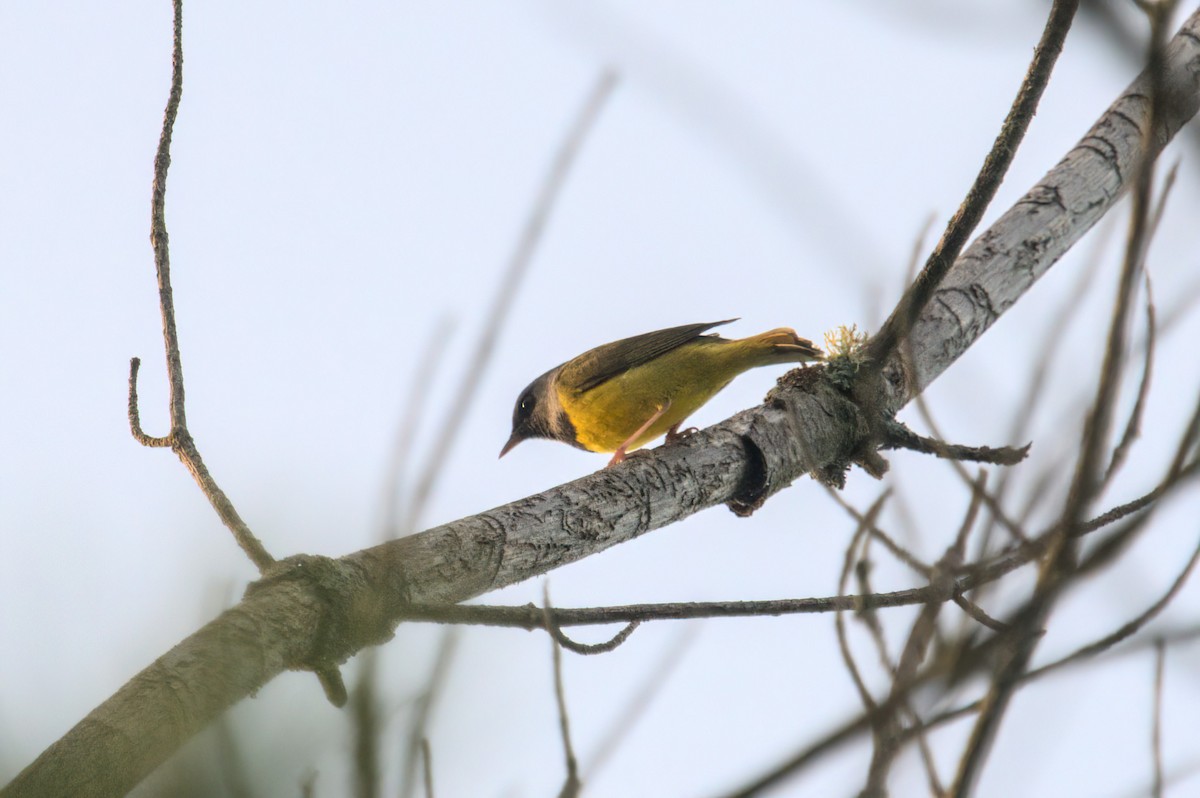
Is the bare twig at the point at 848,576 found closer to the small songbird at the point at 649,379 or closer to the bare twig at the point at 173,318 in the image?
the bare twig at the point at 173,318

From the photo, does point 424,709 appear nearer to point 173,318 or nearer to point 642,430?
point 173,318

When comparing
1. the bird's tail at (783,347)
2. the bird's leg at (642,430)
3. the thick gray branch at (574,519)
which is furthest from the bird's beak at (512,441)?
the thick gray branch at (574,519)

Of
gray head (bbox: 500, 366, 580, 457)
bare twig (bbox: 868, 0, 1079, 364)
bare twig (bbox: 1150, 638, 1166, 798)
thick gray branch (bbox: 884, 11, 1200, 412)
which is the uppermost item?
gray head (bbox: 500, 366, 580, 457)

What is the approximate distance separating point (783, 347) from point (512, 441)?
10.4ft

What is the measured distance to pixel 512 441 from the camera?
8.12 metres

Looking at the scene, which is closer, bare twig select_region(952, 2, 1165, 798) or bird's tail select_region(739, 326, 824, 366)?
bare twig select_region(952, 2, 1165, 798)

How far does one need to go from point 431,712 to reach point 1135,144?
4211 mm

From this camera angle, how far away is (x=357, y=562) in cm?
245

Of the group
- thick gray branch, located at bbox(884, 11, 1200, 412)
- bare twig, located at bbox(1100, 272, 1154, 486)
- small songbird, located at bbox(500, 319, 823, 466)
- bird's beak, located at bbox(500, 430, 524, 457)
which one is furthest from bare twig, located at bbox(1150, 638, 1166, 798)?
bird's beak, located at bbox(500, 430, 524, 457)

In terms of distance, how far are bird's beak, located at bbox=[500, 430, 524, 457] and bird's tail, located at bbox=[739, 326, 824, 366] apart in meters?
2.84

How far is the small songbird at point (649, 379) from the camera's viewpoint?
18.9ft

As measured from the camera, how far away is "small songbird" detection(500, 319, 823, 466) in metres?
5.77

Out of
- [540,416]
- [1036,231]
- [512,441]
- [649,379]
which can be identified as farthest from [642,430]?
[1036,231]

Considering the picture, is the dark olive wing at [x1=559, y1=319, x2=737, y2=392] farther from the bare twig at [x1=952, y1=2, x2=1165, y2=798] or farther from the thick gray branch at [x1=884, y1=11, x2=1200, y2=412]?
the bare twig at [x1=952, y1=2, x2=1165, y2=798]
